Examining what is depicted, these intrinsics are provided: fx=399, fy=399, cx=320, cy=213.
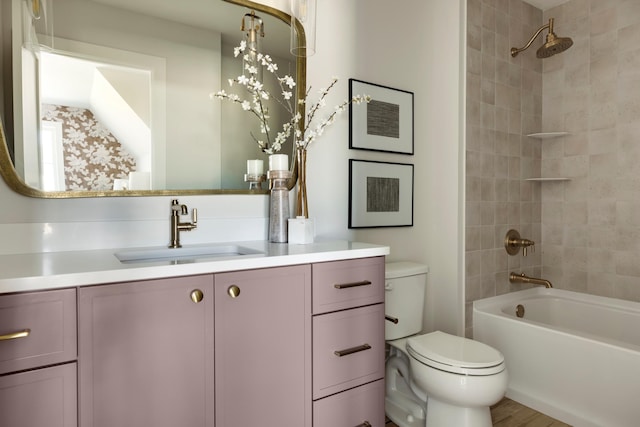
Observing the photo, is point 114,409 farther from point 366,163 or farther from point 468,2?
point 468,2

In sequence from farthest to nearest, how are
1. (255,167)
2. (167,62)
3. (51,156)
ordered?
(255,167) → (167,62) → (51,156)

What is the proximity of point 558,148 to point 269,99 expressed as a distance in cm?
221

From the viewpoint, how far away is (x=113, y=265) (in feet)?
3.71

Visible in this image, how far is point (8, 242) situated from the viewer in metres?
1.35

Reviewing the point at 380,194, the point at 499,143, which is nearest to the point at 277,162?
the point at 380,194

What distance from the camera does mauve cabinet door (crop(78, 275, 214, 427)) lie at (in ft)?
3.40

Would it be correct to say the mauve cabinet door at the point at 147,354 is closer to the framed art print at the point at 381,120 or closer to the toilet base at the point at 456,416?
the toilet base at the point at 456,416

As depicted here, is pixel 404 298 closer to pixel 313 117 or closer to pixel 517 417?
pixel 517 417

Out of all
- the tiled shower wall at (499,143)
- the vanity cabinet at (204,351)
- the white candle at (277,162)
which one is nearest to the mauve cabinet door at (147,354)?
the vanity cabinet at (204,351)

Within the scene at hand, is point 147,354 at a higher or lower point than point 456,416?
higher

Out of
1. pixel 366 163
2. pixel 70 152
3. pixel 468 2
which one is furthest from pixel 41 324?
pixel 468 2

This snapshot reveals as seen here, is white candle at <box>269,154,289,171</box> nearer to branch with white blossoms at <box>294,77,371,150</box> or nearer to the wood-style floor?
branch with white blossoms at <box>294,77,371,150</box>

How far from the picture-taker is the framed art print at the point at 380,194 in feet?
7.23

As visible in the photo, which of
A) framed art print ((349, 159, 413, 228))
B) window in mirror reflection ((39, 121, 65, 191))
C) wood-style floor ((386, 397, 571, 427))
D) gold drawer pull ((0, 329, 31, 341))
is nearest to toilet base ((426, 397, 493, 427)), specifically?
wood-style floor ((386, 397, 571, 427))
